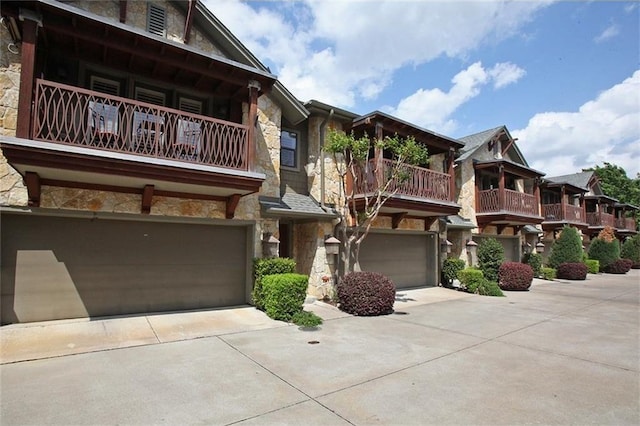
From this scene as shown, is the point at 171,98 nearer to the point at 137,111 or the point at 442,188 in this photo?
the point at 137,111

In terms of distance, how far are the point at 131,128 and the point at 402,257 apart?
1102 cm

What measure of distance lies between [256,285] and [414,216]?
784cm

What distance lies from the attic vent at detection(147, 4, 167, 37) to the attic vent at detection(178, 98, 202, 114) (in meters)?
1.75

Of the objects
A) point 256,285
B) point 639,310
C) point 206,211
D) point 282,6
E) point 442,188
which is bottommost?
point 639,310

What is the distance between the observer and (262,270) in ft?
30.9

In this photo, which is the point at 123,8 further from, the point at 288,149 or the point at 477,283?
the point at 477,283

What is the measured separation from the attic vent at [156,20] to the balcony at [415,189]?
22.9 feet

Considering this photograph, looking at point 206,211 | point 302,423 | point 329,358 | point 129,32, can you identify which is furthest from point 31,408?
point 129,32

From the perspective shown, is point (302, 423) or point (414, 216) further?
point (414, 216)

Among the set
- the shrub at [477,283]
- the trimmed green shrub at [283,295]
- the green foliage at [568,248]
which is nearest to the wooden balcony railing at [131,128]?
the trimmed green shrub at [283,295]

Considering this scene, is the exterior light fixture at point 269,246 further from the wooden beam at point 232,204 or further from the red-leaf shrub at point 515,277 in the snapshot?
the red-leaf shrub at point 515,277

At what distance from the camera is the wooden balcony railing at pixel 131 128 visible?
677 cm

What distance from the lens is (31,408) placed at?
4125mm

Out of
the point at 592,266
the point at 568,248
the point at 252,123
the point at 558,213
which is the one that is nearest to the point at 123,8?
the point at 252,123
